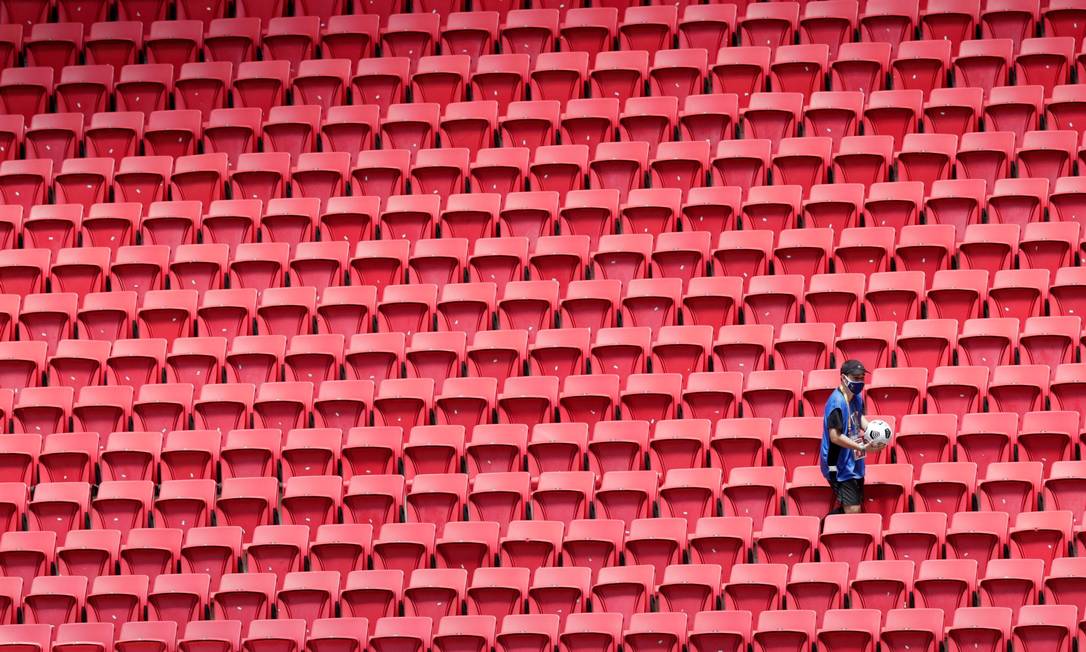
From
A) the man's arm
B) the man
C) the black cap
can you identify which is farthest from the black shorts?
the black cap

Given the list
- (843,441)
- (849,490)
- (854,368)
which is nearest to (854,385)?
(854,368)

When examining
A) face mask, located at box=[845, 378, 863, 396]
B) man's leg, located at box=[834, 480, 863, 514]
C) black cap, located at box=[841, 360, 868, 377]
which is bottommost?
man's leg, located at box=[834, 480, 863, 514]

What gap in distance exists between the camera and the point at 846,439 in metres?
5.44

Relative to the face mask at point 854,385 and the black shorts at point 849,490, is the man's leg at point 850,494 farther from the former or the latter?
the face mask at point 854,385

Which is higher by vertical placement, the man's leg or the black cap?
the black cap

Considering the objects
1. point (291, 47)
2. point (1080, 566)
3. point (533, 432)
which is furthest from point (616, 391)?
point (291, 47)

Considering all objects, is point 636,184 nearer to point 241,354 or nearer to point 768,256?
point 768,256

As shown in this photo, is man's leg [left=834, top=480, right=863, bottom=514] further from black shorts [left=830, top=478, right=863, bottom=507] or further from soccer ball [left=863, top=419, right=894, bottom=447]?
soccer ball [left=863, top=419, right=894, bottom=447]

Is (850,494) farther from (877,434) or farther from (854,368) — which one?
(854,368)

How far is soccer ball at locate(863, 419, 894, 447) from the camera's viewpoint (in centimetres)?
540

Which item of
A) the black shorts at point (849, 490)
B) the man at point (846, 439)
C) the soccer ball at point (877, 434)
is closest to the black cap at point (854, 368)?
the man at point (846, 439)

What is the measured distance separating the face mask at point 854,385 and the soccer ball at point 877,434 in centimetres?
11

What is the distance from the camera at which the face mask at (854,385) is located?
547 centimetres

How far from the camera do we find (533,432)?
6055 mm
